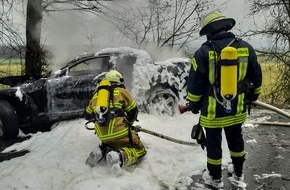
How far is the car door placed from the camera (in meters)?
8.16

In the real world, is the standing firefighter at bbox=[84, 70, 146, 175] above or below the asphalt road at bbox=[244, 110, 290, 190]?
above

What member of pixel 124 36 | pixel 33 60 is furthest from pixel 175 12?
pixel 33 60

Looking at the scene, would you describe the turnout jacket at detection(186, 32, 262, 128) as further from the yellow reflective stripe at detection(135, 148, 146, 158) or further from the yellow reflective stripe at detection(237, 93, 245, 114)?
the yellow reflective stripe at detection(135, 148, 146, 158)

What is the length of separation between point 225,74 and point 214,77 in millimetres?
173

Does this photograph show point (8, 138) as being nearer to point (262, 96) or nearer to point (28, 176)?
point (28, 176)

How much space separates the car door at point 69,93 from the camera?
8.16 m

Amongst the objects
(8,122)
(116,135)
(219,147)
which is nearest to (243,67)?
(219,147)

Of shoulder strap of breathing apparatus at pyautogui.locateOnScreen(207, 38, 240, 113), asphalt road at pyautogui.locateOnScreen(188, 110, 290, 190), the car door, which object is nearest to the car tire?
the car door

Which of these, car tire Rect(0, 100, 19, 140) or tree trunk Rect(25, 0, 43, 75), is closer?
car tire Rect(0, 100, 19, 140)

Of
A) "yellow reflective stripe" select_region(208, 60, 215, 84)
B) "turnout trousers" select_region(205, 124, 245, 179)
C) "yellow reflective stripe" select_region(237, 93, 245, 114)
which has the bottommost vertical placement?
"turnout trousers" select_region(205, 124, 245, 179)

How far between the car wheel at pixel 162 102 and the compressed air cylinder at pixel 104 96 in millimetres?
3344

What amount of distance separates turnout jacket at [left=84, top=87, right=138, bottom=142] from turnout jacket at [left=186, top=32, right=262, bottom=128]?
1215 millimetres

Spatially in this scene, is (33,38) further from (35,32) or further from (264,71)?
(264,71)

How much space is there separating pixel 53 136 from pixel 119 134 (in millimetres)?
2028
